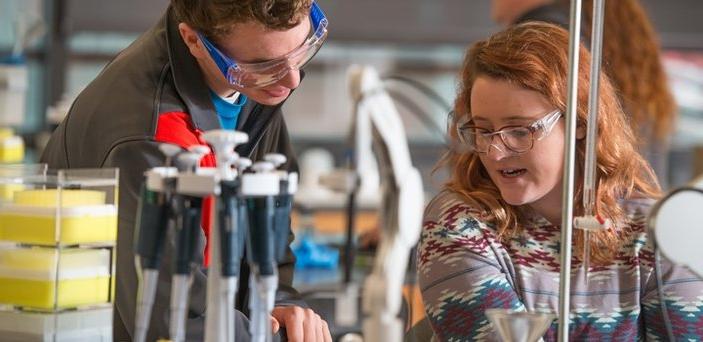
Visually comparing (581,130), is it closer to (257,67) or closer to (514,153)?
(514,153)

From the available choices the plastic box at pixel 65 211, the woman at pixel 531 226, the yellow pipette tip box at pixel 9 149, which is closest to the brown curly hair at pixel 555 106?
the woman at pixel 531 226

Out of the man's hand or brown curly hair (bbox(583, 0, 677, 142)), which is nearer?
the man's hand

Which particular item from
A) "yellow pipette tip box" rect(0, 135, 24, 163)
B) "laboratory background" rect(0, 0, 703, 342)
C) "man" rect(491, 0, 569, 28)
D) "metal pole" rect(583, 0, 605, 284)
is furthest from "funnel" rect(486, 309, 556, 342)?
"yellow pipette tip box" rect(0, 135, 24, 163)

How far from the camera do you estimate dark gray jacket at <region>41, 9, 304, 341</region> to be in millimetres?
1414

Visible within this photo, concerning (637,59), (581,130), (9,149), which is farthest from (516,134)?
(9,149)

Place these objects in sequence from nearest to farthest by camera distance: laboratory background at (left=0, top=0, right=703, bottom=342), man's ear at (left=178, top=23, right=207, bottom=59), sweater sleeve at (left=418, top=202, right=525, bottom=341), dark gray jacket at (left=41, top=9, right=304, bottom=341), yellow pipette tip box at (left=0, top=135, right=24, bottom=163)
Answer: dark gray jacket at (left=41, top=9, right=304, bottom=341) < man's ear at (left=178, top=23, right=207, bottom=59) < sweater sleeve at (left=418, top=202, right=525, bottom=341) < yellow pipette tip box at (left=0, top=135, right=24, bottom=163) < laboratory background at (left=0, top=0, right=703, bottom=342)

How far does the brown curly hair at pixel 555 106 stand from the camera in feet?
5.94

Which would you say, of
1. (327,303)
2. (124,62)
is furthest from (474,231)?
(327,303)

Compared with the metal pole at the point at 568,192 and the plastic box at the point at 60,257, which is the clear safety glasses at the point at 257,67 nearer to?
the plastic box at the point at 60,257

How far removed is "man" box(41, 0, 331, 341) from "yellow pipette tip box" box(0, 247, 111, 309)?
4 centimetres

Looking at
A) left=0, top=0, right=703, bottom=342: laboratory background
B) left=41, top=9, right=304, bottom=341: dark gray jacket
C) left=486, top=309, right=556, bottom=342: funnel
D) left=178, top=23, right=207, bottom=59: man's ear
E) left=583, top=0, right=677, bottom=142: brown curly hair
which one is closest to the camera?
left=486, top=309, right=556, bottom=342: funnel

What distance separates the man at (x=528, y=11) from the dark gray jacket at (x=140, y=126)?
1.25 meters

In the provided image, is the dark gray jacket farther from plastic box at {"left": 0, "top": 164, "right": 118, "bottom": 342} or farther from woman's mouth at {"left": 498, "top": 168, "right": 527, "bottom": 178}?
woman's mouth at {"left": 498, "top": 168, "right": 527, "bottom": 178}

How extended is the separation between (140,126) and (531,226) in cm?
71
